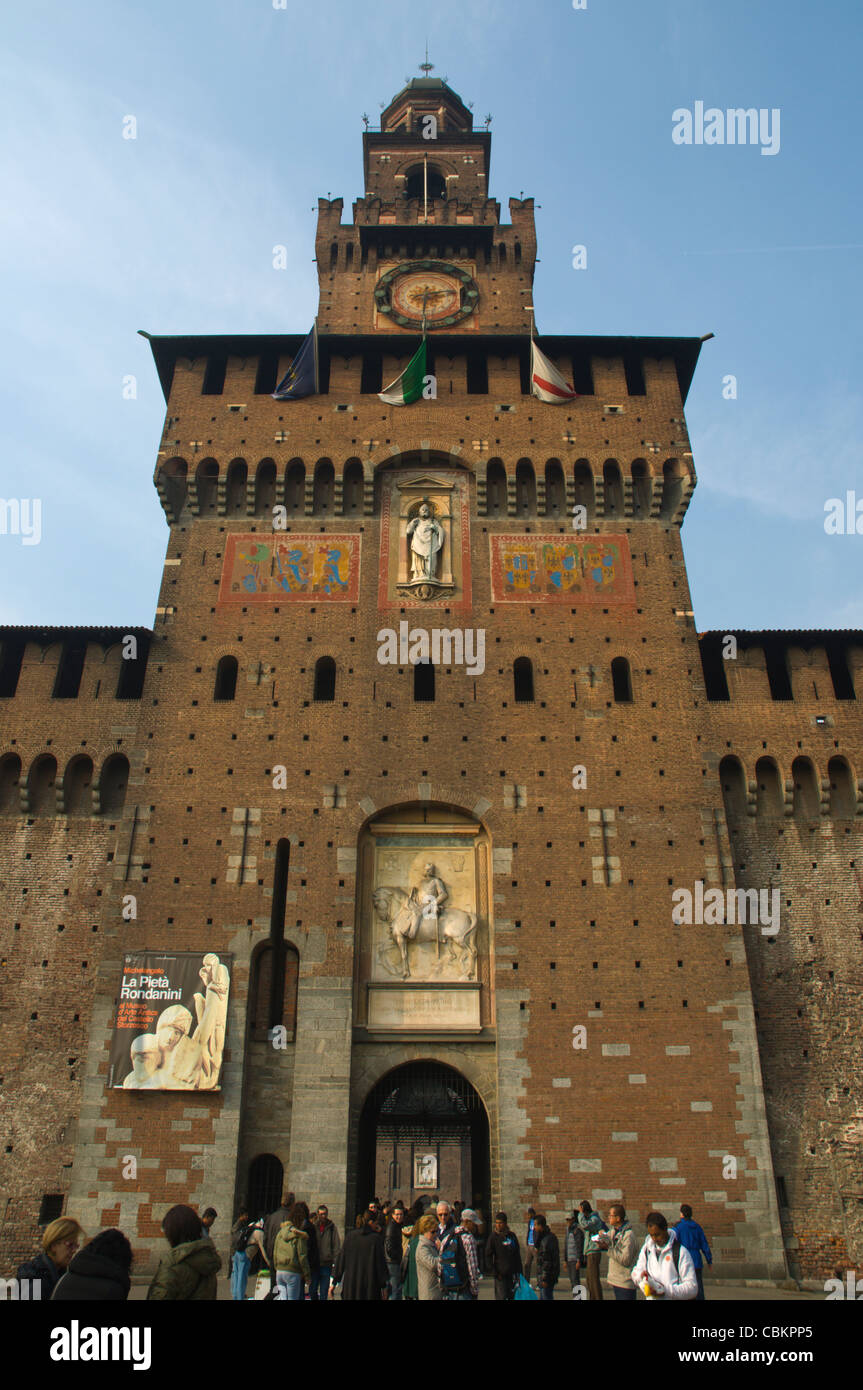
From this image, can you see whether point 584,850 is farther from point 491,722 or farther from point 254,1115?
point 254,1115

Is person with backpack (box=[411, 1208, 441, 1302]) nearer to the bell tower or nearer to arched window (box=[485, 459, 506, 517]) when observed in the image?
arched window (box=[485, 459, 506, 517])

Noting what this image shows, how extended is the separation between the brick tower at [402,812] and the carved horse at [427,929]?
7 centimetres

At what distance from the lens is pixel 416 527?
75.4 ft

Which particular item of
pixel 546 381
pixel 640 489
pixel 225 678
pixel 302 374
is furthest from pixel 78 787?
pixel 640 489

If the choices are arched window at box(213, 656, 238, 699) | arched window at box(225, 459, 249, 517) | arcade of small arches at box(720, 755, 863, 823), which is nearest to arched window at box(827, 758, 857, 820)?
arcade of small arches at box(720, 755, 863, 823)

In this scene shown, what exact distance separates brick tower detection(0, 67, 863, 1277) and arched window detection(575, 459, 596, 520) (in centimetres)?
8

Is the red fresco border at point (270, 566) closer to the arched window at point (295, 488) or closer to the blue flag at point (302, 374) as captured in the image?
the arched window at point (295, 488)

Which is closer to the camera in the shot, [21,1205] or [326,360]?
[21,1205]

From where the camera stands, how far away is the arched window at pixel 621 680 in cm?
2147

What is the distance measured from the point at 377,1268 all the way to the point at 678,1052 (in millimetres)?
10441

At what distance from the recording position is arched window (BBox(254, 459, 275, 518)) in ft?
77.0

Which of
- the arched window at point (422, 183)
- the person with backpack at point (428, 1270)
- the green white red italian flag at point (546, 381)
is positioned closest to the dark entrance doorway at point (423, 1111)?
the person with backpack at point (428, 1270)
